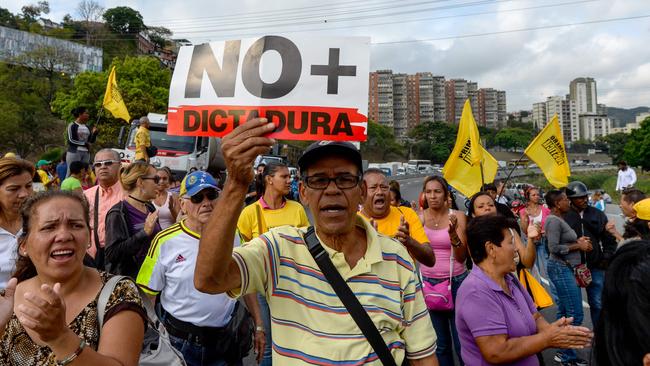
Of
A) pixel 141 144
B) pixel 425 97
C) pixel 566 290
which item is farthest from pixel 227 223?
pixel 425 97

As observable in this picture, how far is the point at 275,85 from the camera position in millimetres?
2160

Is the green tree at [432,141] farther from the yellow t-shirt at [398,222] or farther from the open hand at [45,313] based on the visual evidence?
Answer: the open hand at [45,313]

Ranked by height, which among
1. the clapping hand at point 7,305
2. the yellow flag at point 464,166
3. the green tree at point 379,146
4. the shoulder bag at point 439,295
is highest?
the green tree at point 379,146

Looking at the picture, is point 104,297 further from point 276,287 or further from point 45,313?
point 276,287

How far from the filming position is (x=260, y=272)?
1.76 metres

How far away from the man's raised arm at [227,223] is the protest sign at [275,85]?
0.50 m

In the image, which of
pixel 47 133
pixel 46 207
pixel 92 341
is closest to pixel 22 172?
pixel 46 207

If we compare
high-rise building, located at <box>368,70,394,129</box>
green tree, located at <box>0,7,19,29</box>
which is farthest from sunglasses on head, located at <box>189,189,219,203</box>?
high-rise building, located at <box>368,70,394,129</box>

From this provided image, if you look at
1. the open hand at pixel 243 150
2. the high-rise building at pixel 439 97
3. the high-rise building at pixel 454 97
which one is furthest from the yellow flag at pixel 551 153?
the high-rise building at pixel 454 97

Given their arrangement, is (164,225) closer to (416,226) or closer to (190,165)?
(416,226)

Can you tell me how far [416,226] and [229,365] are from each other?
6.48ft

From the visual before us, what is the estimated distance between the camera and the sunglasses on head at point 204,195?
3283mm

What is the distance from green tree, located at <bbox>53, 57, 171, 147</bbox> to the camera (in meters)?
36.1

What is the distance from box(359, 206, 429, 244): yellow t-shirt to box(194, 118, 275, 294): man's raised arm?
248cm
